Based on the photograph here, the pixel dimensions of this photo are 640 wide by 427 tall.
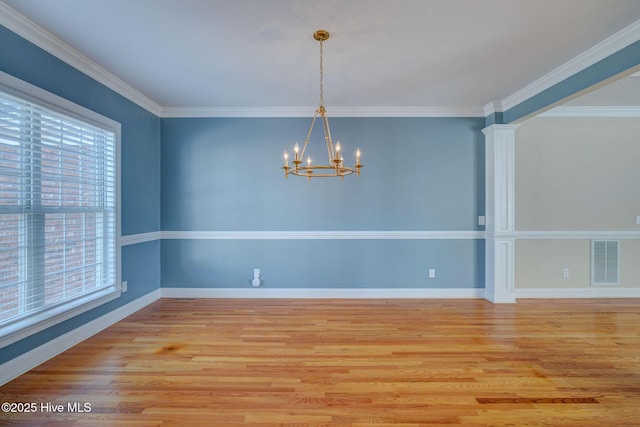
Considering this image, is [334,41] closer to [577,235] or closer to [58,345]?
[58,345]

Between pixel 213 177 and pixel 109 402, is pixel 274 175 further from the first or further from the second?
pixel 109 402

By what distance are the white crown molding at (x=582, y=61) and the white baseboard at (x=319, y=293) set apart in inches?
100

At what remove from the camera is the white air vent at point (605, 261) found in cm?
395

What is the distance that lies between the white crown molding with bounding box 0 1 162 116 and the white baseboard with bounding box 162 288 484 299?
2563 mm

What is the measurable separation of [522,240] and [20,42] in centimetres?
561

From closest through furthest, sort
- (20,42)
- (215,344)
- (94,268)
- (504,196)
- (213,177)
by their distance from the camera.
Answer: (20,42), (215,344), (94,268), (504,196), (213,177)

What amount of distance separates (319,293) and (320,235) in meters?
0.81

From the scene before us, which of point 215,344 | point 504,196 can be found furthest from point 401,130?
point 215,344

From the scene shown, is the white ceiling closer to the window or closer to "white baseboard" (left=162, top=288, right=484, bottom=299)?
the window

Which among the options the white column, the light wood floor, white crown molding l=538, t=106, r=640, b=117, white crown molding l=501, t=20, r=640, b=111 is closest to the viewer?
the light wood floor

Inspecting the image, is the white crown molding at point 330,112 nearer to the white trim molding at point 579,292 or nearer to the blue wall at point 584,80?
the blue wall at point 584,80

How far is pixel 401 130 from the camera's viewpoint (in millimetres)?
4023

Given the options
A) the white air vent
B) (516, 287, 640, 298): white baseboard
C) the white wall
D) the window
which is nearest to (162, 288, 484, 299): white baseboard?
(516, 287, 640, 298): white baseboard

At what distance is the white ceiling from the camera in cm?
199
